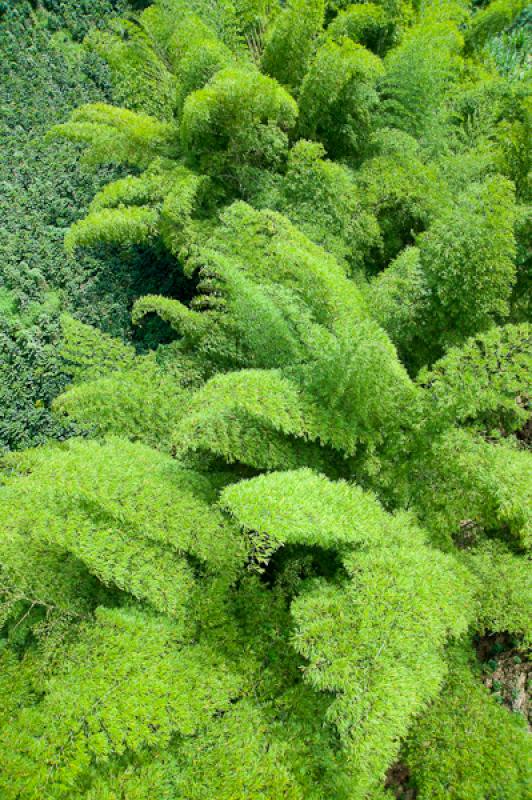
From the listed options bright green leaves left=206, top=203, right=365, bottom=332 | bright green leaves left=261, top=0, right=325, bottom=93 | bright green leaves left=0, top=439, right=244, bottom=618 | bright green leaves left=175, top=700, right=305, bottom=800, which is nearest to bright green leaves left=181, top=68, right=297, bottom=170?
bright green leaves left=261, top=0, right=325, bottom=93

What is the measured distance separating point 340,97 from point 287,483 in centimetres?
322

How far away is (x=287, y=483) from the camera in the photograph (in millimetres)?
1919

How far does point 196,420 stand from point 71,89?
5253 millimetres

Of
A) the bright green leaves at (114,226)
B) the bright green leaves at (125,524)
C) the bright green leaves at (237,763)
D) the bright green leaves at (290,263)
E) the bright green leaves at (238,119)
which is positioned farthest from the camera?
the bright green leaves at (114,226)

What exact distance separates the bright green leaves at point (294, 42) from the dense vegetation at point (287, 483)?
0.11 ft

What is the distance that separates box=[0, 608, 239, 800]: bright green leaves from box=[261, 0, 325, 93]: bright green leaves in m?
4.04

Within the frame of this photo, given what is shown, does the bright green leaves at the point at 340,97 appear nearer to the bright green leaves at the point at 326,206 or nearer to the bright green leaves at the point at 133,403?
the bright green leaves at the point at 326,206

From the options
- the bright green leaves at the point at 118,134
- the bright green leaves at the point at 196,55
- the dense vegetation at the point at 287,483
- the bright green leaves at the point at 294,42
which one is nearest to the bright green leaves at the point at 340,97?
the dense vegetation at the point at 287,483

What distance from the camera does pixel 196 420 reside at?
196 cm

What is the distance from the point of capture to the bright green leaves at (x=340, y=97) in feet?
11.9

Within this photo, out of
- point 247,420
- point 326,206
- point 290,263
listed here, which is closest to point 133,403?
point 247,420

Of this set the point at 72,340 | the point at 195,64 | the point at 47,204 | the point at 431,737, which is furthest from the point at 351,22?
the point at 431,737

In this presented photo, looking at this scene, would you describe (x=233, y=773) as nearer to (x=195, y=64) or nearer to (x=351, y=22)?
(x=195, y=64)

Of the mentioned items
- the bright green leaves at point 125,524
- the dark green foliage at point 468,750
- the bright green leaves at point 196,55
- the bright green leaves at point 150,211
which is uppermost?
the bright green leaves at point 196,55
